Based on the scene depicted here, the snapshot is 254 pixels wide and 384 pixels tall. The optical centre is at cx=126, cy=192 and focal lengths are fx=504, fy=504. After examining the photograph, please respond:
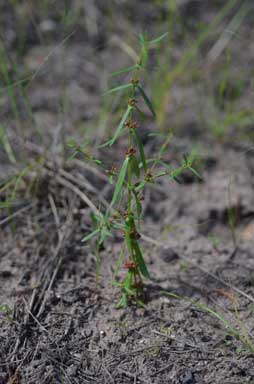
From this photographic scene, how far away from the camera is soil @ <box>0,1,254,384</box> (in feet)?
5.08

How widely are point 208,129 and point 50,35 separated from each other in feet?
3.83

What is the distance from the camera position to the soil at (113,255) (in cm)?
155

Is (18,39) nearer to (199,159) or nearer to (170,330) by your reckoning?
(199,159)

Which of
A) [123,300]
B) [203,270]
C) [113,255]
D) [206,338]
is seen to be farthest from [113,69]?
[206,338]

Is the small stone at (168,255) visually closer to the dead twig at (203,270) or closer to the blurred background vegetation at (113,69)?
the dead twig at (203,270)

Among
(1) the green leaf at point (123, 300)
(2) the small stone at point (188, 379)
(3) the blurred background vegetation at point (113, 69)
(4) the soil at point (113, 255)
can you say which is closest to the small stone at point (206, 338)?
(4) the soil at point (113, 255)

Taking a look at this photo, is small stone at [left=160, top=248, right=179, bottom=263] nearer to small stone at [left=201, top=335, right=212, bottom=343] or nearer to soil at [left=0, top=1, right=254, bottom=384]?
soil at [left=0, top=1, right=254, bottom=384]

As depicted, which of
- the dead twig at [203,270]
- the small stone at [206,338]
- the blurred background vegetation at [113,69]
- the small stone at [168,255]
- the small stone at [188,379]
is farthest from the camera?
the blurred background vegetation at [113,69]

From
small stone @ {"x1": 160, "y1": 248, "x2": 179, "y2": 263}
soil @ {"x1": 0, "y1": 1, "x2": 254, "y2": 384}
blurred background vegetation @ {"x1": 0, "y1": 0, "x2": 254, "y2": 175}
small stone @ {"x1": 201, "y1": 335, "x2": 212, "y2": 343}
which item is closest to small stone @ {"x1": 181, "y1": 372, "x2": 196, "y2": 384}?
soil @ {"x1": 0, "y1": 1, "x2": 254, "y2": 384}

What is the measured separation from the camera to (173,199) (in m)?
2.30

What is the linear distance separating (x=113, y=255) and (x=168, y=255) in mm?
215

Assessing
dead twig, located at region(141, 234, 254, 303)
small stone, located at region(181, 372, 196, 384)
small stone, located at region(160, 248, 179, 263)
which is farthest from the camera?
small stone, located at region(160, 248, 179, 263)

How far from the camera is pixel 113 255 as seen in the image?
6.46 feet

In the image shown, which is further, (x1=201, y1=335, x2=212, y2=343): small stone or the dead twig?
the dead twig
